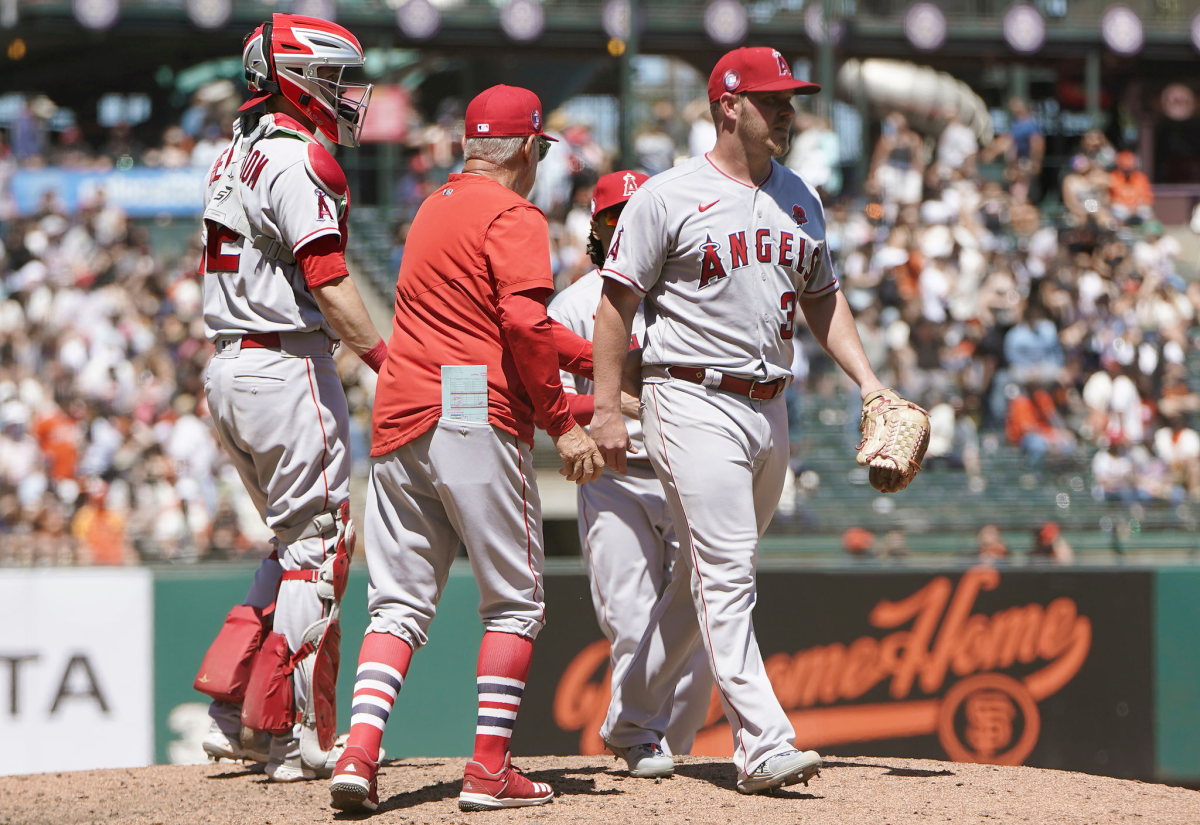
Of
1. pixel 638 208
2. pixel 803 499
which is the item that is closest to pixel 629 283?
pixel 638 208

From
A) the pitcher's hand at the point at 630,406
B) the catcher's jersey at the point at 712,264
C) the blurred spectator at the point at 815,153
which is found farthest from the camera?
the blurred spectator at the point at 815,153

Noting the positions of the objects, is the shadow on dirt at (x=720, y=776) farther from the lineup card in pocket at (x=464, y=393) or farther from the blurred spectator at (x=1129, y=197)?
the blurred spectator at (x=1129, y=197)

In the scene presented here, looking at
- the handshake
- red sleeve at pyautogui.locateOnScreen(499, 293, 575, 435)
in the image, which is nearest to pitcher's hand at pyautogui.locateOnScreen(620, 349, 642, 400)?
the handshake

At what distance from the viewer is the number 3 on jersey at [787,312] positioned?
14.1 ft

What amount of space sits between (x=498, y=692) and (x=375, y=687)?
0.35 meters

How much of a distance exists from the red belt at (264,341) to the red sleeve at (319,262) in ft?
0.92

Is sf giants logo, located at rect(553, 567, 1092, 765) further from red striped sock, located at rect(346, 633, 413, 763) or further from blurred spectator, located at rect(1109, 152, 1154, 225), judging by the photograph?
blurred spectator, located at rect(1109, 152, 1154, 225)

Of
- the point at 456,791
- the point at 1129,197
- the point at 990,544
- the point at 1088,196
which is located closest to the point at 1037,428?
the point at 990,544

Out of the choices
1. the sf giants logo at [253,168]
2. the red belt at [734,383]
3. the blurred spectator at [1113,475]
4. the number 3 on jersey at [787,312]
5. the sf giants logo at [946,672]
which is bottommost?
the sf giants logo at [946,672]

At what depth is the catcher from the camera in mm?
4133

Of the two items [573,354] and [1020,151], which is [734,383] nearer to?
[573,354]

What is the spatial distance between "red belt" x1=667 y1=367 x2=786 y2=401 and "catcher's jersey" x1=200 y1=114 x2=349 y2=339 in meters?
1.11

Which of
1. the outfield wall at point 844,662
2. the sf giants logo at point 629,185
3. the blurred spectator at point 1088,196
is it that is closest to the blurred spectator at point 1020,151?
the blurred spectator at point 1088,196

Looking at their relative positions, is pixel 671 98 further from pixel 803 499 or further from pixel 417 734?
pixel 417 734
